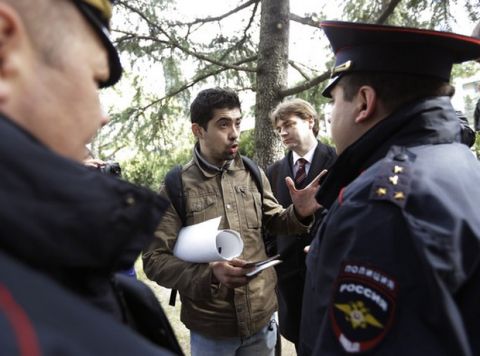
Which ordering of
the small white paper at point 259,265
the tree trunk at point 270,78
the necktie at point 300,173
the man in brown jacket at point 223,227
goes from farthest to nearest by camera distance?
the tree trunk at point 270,78, the necktie at point 300,173, the man in brown jacket at point 223,227, the small white paper at point 259,265

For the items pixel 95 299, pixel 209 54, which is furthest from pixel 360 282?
pixel 209 54

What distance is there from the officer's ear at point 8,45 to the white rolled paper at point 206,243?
4.37 ft

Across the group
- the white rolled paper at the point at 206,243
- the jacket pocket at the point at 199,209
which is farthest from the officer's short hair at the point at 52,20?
the jacket pocket at the point at 199,209

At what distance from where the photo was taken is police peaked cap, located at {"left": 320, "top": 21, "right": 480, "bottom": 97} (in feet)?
4.46

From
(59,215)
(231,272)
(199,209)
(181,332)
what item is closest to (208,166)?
(199,209)

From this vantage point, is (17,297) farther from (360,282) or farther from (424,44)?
(424,44)

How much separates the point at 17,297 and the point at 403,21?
5.53 metres

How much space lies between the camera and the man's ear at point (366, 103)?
1407mm

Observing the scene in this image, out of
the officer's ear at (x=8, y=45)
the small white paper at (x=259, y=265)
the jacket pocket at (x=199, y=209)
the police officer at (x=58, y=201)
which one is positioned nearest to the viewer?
the police officer at (x=58, y=201)

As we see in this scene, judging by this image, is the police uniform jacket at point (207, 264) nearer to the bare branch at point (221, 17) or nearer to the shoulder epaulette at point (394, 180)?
the shoulder epaulette at point (394, 180)

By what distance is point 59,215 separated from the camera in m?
0.56

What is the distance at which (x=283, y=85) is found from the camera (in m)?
4.70

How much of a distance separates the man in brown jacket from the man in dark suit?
1.23 feet

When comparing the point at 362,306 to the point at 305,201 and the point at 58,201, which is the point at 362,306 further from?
the point at 305,201
